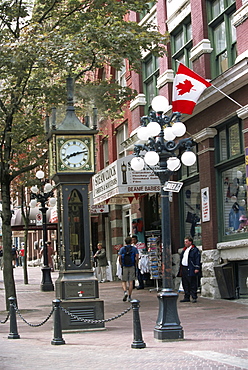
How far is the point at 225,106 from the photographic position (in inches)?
722

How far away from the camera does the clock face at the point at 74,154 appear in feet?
43.0

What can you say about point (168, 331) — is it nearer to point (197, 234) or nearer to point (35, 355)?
point (35, 355)

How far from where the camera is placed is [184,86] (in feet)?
57.6

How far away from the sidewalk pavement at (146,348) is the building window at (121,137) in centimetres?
1375

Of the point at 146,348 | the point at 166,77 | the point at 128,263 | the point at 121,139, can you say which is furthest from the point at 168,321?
the point at 121,139

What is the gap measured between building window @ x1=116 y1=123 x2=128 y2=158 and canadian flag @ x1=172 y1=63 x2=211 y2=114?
11.5 metres

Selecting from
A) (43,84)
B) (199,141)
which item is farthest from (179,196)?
(43,84)

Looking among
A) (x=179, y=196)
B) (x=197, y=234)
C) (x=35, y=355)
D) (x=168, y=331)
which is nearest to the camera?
(x=35, y=355)

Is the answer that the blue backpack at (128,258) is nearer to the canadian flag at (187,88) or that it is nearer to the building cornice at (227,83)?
the canadian flag at (187,88)

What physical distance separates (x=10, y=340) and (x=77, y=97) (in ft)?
28.3

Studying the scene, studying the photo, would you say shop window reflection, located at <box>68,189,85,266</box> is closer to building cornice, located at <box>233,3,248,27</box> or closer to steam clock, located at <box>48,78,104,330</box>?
steam clock, located at <box>48,78,104,330</box>

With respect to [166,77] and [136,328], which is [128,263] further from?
[136,328]

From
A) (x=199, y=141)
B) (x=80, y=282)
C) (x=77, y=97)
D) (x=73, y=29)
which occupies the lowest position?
(x=80, y=282)

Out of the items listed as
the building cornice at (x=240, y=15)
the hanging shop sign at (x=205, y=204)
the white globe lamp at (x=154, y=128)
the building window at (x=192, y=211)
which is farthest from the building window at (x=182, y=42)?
the white globe lamp at (x=154, y=128)
